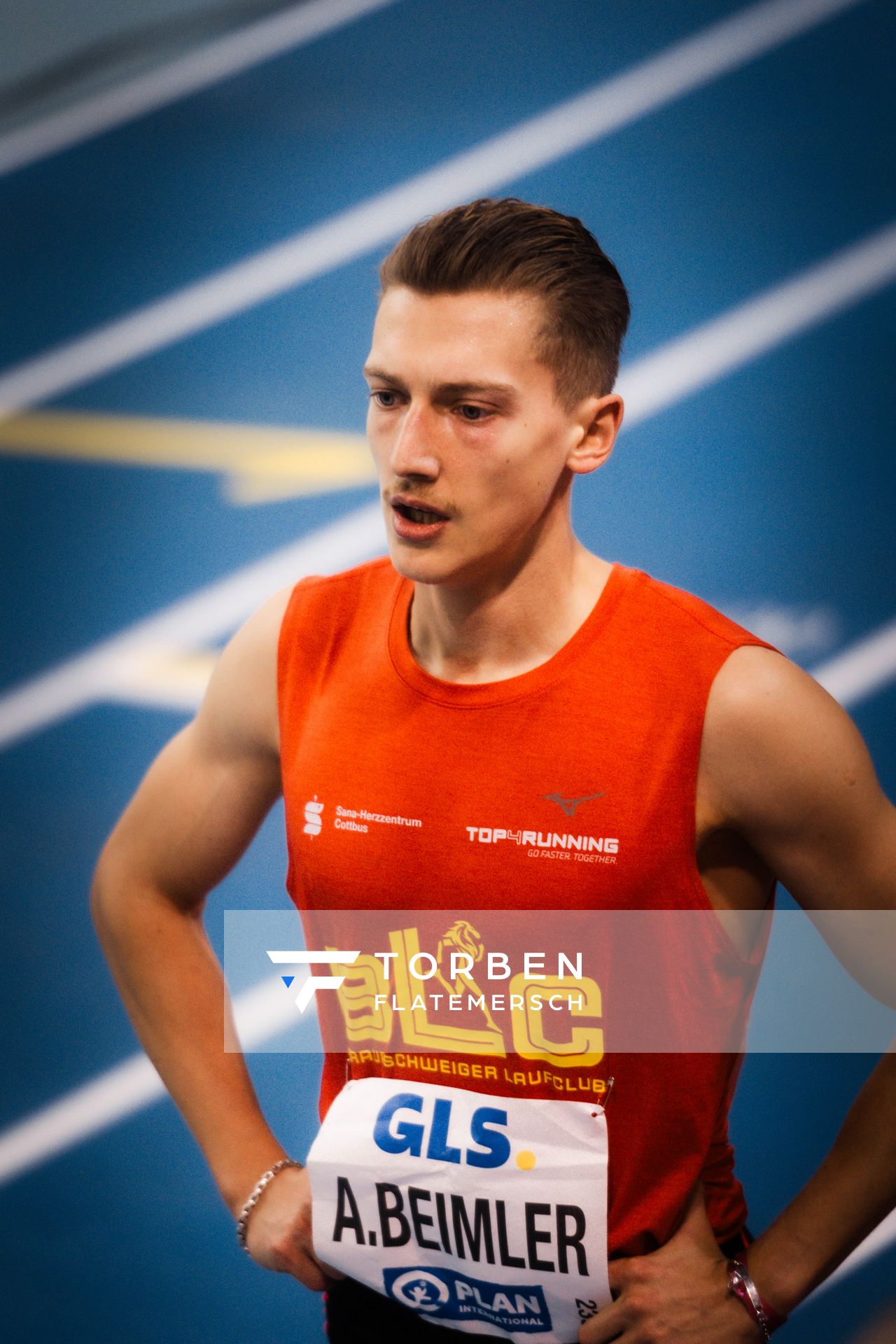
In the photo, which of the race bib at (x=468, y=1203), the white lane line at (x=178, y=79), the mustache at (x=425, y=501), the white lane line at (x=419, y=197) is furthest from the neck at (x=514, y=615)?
the white lane line at (x=178, y=79)

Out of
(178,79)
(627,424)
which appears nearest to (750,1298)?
(627,424)

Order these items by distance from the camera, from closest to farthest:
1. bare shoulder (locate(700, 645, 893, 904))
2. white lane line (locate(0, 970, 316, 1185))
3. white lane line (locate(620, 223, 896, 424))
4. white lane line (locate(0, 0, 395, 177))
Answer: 1. bare shoulder (locate(700, 645, 893, 904))
2. white lane line (locate(620, 223, 896, 424))
3. white lane line (locate(0, 0, 395, 177))
4. white lane line (locate(0, 970, 316, 1185))

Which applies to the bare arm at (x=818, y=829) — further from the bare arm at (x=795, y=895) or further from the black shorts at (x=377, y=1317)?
the black shorts at (x=377, y=1317)

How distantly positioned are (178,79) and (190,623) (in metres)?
0.93

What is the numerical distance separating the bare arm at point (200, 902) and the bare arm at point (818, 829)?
52 cm

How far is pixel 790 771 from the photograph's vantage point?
47.0 inches

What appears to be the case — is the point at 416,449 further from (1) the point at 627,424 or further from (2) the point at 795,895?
(1) the point at 627,424

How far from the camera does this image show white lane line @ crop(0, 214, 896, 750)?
200 cm

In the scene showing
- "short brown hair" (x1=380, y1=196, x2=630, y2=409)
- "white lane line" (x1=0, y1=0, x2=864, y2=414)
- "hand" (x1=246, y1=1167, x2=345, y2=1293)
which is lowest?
"hand" (x1=246, y1=1167, x2=345, y2=1293)

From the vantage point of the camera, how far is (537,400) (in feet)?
A: 4.04

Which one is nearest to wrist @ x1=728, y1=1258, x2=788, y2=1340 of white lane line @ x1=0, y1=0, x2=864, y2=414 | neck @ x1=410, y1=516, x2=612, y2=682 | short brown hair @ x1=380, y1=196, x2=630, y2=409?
neck @ x1=410, y1=516, x2=612, y2=682

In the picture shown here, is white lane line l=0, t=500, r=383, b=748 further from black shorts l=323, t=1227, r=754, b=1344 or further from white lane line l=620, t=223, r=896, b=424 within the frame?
black shorts l=323, t=1227, r=754, b=1344

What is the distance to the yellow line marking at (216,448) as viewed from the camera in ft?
7.16

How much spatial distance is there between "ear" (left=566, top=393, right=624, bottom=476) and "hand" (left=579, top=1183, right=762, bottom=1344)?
0.76 m
